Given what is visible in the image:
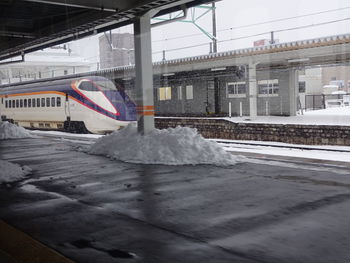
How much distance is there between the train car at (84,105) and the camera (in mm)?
18062

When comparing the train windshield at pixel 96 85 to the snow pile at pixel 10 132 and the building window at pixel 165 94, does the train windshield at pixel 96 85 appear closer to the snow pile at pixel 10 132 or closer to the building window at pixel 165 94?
the snow pile at pixel 10 132

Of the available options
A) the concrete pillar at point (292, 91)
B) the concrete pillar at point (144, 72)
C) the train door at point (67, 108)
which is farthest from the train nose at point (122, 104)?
the concrete pillar at point (292, 91)

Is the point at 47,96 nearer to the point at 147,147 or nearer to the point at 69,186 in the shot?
the point at 147,147

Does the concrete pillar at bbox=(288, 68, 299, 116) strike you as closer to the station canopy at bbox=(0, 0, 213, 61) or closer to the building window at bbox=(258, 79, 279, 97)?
the building window at bbox=(258, 79, 279, 97)

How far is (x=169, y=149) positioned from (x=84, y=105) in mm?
9757

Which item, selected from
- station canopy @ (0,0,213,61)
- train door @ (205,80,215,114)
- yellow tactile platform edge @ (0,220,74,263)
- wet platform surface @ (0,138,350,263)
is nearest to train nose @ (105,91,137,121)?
station canopy @ (0,0,213,61)

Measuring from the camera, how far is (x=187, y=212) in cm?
496

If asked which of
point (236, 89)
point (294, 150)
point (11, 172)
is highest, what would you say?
point (236, 89)

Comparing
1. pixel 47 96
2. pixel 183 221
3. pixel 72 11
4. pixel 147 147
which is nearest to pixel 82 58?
pixel 47 96

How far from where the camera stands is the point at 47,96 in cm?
2062

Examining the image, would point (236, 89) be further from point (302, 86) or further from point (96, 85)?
point (96, 85)

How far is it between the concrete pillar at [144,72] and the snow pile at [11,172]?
3343 mm

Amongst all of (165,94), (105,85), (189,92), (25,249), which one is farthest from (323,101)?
(25,249)

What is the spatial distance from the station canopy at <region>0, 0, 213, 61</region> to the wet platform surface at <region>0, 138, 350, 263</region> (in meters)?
4.08
